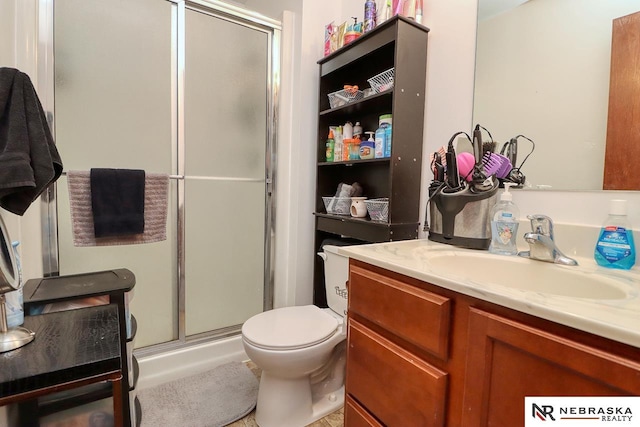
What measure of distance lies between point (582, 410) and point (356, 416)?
24.3 inches

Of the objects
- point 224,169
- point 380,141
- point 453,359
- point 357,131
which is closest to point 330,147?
point 357,131

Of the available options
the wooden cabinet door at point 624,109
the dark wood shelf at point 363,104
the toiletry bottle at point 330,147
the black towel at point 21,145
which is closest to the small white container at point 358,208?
the toiletry bottle at point 330,147

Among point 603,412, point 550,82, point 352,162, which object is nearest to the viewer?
point 603,412

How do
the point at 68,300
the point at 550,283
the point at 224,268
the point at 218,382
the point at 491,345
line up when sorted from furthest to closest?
the point at 224,268, the point at 218,382, the point at 68,300, the point at 550,283, the point at 491,345

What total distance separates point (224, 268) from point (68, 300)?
972mm

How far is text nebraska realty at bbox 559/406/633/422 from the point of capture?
43cm

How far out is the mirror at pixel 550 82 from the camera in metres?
0.89

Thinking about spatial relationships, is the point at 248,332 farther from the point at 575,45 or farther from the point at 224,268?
the point at 575,45

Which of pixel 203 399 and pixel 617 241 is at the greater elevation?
pixel 617 241

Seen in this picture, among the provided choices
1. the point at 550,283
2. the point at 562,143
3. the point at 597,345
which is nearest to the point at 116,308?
the point at 597,345

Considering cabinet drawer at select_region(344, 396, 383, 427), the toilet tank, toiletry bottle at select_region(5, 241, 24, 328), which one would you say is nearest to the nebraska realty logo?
cabinet drawer at select_region(344, 396, 383, 427)

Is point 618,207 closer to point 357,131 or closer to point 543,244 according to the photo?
point 543,244

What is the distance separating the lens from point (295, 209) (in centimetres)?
188

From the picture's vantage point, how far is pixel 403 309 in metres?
0.75
